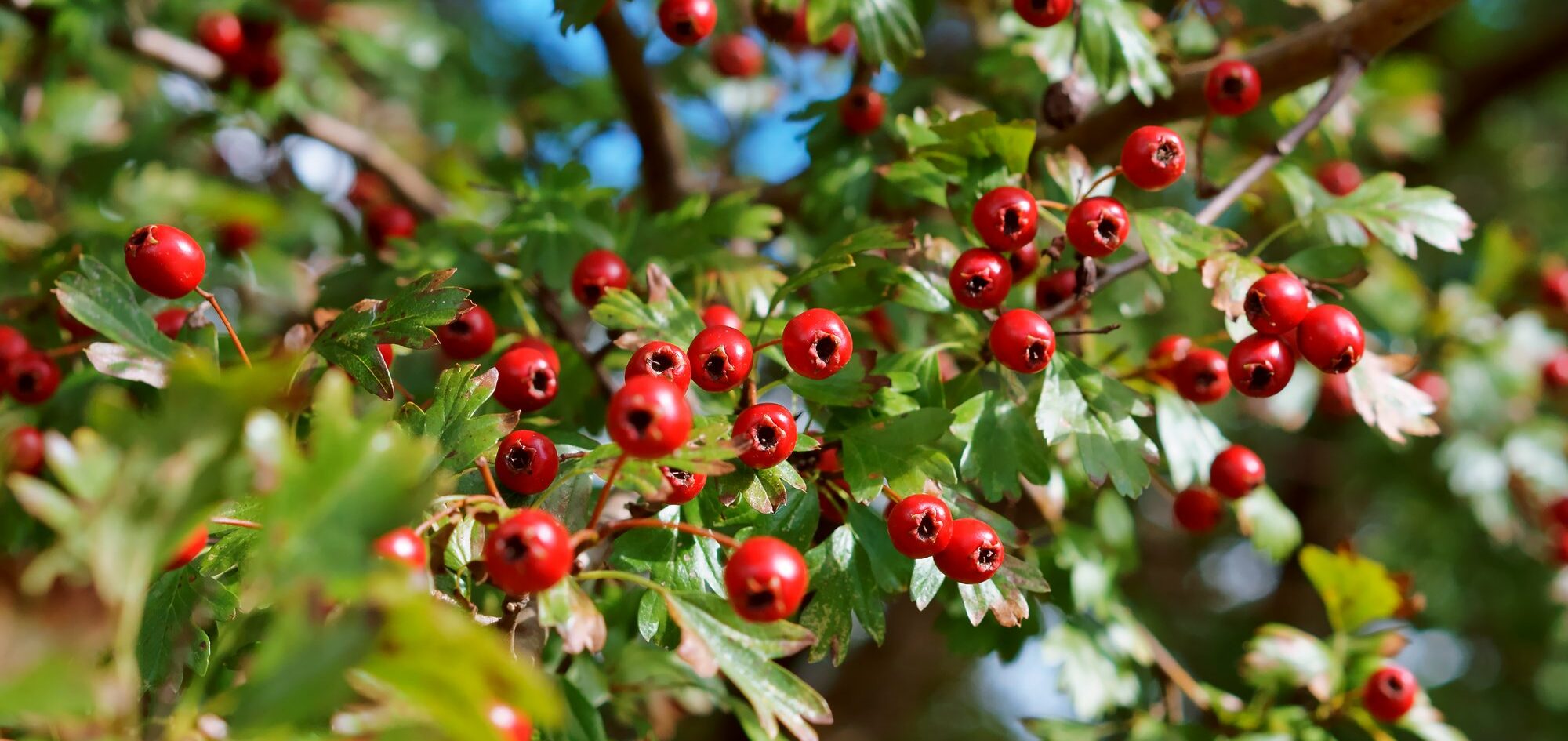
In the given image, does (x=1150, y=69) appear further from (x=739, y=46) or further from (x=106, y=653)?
(x=106, y=653)

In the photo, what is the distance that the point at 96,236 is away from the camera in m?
2.07

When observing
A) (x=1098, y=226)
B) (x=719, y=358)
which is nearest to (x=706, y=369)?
(x=719, y=358)

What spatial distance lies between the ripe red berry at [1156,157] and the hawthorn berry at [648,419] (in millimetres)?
856

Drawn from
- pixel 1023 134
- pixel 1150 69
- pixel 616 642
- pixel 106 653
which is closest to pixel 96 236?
pixel 106 653

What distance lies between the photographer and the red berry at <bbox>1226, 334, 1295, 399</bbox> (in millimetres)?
1508

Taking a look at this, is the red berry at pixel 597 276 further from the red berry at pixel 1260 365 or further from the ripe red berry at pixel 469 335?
A: the red berry at pixel 1260 365

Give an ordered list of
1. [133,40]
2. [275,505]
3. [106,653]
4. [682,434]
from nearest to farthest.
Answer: [275,505] < [682,434] < [106,653] < [133,40]

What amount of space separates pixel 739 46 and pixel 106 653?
7.09ft

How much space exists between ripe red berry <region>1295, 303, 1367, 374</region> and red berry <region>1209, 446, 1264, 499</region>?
0.36m

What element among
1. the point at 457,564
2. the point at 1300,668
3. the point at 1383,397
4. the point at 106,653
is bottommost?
the point at 1300,668

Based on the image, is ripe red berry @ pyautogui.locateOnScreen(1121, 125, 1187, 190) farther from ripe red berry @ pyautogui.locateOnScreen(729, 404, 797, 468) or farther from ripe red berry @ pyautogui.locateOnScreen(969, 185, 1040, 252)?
ripe red berry @ pyautogui.locateOnScreen(729, 404, 797, 468)

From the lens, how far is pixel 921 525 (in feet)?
4.35

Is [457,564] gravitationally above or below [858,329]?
above

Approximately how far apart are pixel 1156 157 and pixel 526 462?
100cm
